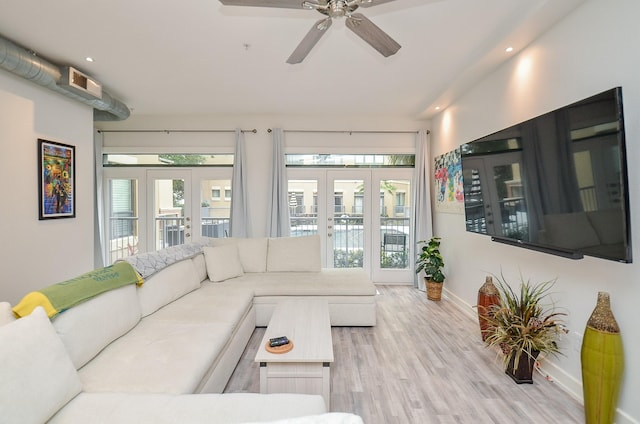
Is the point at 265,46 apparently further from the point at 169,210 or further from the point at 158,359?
the point at 169,210

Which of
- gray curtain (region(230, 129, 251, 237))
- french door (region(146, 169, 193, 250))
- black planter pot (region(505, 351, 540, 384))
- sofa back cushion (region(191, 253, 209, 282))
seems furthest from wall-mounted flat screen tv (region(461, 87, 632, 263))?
french door (region(146, 169, 193, 250))

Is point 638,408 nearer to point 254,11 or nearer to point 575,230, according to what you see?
point 575,230

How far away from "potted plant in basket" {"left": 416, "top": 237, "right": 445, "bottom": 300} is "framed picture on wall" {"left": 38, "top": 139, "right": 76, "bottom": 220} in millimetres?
4500

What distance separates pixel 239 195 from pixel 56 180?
216cm

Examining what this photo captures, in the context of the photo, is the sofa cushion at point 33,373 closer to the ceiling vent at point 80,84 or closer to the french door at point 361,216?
the ceiling vent at point 80,84

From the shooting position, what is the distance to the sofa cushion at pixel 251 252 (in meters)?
3.76

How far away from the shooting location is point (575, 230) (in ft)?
5.87

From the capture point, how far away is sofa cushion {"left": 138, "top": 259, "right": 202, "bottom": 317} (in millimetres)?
2312

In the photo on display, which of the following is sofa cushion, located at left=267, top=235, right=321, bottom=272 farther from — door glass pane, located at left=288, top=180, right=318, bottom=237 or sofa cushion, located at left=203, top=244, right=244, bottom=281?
door glass pane, located at left=288, top=180, right=318, bottom=237

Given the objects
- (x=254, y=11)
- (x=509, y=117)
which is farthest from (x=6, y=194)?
(x=509, y=117)

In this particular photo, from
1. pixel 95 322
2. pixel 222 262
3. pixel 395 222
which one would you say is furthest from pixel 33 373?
pixel 395 222

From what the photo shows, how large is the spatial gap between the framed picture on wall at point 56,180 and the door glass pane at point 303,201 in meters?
2.79

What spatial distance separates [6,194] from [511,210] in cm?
443

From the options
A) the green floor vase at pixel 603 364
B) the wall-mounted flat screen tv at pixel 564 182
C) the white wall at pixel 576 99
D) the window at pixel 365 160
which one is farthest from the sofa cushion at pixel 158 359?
the window at pixel 365 160
